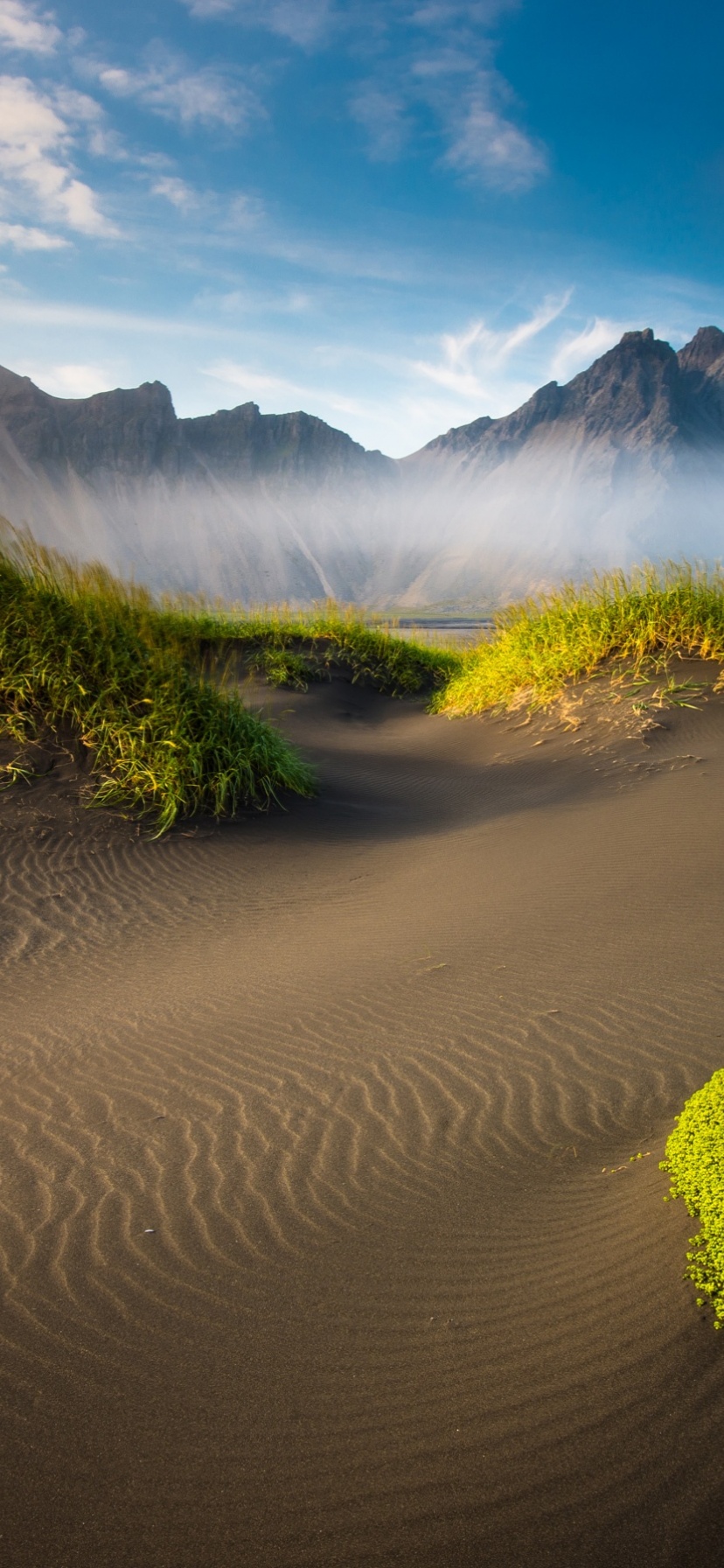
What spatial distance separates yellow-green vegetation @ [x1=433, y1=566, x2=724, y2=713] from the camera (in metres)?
9.38

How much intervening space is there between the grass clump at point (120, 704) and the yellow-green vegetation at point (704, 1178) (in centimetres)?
460

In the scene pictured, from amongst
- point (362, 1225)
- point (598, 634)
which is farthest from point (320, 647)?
point (362, 1225)

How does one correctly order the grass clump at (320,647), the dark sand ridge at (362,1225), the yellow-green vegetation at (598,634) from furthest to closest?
the grass clump at (320,647) < the yellow-green vegetation at (598,634) < the dark sand ridge at (362,1225)

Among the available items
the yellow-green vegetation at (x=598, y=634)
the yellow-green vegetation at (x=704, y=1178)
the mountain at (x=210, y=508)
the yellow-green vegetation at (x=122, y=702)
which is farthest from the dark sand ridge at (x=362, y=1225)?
the mountain at (x=210, y=508)

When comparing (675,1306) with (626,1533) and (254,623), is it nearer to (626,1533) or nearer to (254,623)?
(626,1533)

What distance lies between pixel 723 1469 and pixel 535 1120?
4.07 ft

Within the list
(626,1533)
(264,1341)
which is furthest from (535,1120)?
(626,1533)

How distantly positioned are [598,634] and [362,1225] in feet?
28.7

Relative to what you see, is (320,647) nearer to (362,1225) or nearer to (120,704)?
(120,704)

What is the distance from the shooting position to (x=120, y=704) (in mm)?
6816

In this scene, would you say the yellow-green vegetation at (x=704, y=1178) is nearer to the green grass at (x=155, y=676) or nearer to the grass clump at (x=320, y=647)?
the green grass at (x=155, y=676)

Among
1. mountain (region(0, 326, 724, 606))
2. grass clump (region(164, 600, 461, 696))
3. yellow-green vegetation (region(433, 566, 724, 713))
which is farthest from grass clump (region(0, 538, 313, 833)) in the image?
mountain (region(0, 326, 724, 606))

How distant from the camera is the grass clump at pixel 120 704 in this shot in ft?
21.3

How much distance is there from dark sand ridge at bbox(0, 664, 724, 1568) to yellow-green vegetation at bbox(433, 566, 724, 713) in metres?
4.73
